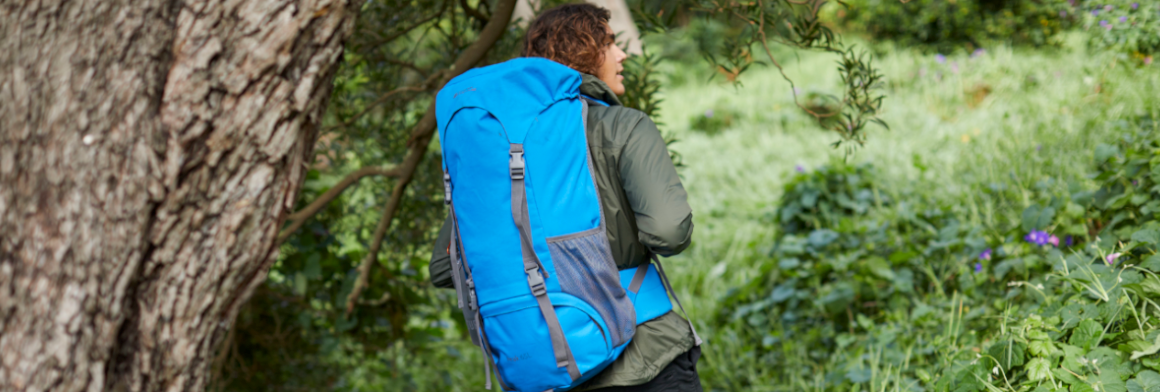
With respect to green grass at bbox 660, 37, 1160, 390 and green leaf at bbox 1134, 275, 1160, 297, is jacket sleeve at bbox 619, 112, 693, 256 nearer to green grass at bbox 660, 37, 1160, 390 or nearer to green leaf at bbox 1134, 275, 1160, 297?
green leaf at bbox 1134, 275, 1160, 297

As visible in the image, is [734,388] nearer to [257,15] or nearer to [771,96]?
[257,15]

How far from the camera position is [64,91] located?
3.12 feet

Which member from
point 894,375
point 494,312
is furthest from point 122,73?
point 894,375

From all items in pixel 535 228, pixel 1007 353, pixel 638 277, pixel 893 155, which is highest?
pixel 535 228

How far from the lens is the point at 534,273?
52.1 inches

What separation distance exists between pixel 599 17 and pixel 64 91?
1048 millimetres

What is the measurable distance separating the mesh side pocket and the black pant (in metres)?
0.16

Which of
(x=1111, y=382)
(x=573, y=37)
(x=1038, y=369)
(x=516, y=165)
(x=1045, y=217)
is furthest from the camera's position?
(x=1045, y=217)

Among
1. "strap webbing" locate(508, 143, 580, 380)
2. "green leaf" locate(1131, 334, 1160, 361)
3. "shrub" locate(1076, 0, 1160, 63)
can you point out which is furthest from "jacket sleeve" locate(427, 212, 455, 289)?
"shrub" locate(1076, 0, 1160, 63)

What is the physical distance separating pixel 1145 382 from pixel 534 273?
1525mm

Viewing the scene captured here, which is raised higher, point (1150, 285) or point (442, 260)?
point (442, 260)

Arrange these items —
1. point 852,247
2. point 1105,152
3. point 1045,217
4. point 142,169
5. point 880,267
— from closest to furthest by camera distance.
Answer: point 142,169, point 1105,152, point 1045,217, point 880,267, point 852,247

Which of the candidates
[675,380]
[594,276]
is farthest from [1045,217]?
[594,276]

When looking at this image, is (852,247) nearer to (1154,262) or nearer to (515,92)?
(1154,262)
